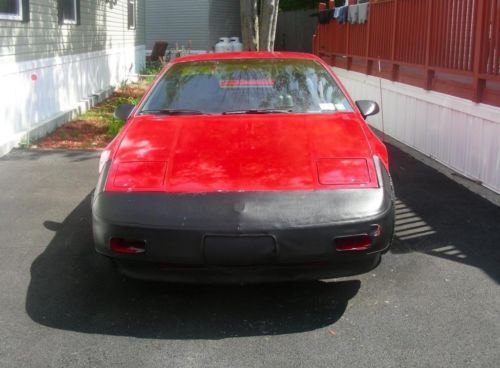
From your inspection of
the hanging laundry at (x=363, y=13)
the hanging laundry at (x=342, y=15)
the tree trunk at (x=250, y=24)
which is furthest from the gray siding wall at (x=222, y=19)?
the hanging laundry at (x=363, y=13)

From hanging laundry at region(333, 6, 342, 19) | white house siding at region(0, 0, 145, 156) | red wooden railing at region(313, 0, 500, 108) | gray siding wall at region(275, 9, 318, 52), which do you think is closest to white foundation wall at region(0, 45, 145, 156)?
white house siding at region(0, 0, 145, 156)

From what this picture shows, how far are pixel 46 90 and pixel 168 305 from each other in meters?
7.48

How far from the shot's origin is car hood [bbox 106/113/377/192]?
358 cm

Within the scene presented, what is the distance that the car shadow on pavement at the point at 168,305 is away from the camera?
11.4 ft

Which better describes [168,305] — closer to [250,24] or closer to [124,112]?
[124,112]

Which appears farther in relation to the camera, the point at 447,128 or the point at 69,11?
the point at 69,11

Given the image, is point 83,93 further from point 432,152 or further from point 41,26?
point 432,152

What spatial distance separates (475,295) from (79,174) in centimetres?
480

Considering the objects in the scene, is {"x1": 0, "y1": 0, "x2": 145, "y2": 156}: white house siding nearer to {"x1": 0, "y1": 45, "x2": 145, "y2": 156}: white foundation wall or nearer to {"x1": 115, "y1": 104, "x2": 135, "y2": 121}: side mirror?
{"x1": 0, "y1": 45, "x2": 145, "y2": 156}: white foundation wall

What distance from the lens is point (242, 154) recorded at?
385 cm

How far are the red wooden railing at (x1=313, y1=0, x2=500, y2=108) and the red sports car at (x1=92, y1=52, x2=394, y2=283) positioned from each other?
282 centimetres

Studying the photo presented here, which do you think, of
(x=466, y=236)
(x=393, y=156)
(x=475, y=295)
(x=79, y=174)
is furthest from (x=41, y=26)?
(x=475, y=295)

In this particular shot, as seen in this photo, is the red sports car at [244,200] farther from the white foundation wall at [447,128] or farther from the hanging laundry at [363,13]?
the hanging laundry at [363,13]

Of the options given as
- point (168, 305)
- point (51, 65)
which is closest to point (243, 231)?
point (168, 305)
